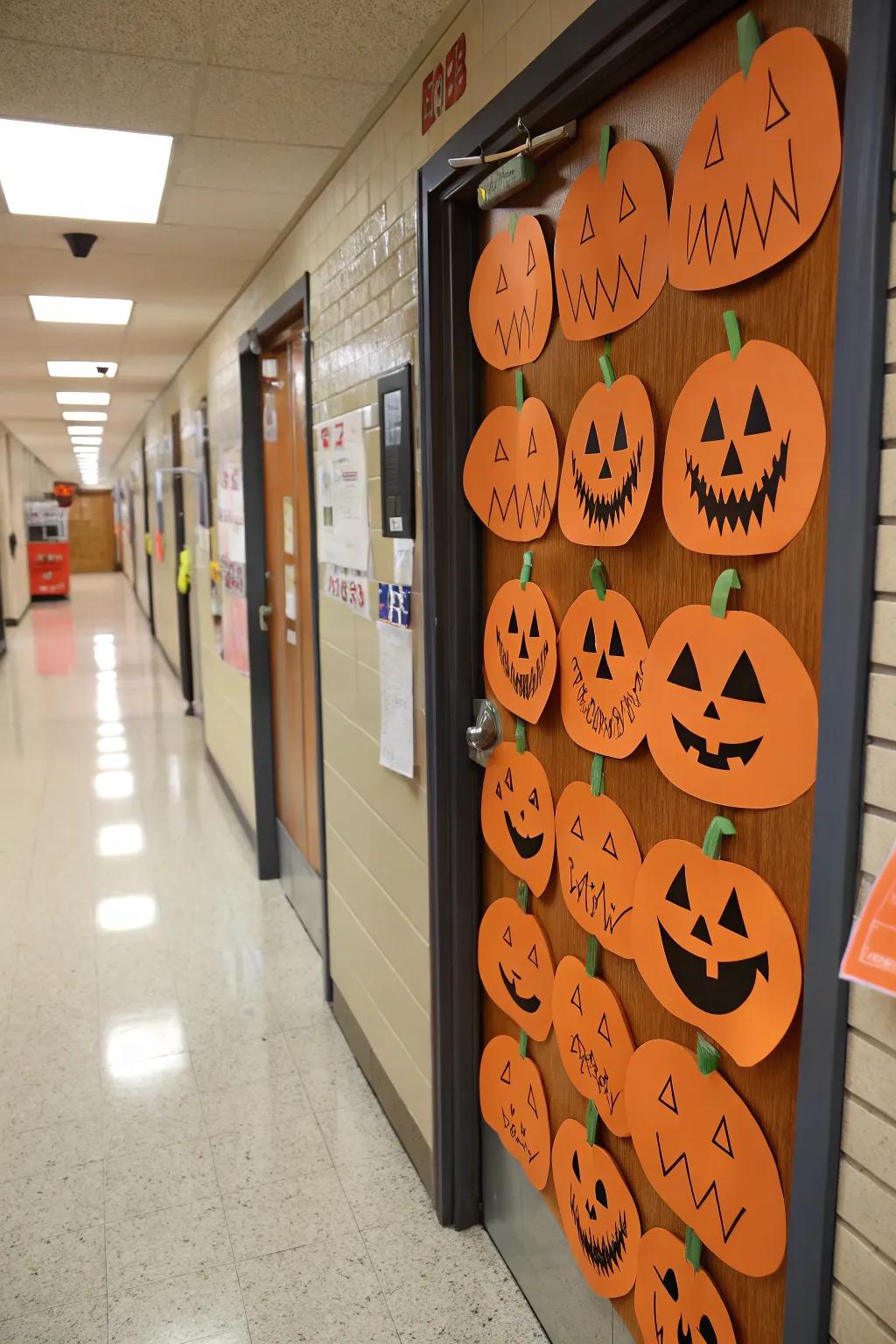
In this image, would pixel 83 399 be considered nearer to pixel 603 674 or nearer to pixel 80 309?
pixel 80 309

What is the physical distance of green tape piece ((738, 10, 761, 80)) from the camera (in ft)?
3.72

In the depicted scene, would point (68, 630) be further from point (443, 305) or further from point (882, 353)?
point (882, 353)

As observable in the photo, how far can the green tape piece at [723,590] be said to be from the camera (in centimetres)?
125

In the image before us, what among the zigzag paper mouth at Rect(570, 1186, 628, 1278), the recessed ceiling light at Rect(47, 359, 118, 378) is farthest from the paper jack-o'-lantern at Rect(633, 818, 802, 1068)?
the recessed ceiling light at Rect(47, 359, 118, 378)

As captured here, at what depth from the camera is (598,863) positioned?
1640 mm

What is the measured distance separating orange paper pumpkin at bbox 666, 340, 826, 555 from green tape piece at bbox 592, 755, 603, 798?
1.45 feet

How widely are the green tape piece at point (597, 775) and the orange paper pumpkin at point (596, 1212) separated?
63 centimetres

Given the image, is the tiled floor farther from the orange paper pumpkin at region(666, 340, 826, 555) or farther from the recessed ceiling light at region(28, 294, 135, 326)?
the recessed ceiling light at region(28, 294, 135, 326)

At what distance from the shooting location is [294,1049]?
3.07 metres

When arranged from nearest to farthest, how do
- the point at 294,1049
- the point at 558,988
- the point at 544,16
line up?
the point at 544,16, the point at 558,988, the point at 294,1049

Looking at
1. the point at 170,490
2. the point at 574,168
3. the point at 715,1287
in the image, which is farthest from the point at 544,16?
the point at 170,490

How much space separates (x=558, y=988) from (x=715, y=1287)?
1.75 feet

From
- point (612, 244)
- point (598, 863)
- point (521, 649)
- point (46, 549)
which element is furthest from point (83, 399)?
point (46, 549)

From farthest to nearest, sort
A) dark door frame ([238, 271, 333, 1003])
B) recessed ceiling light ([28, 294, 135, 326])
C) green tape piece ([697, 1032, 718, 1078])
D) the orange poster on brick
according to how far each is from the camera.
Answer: recessed ceiling light ([28, 294, 135, 326]) → dark door frame ([238, 271, 333, 1003]) → green tape piece ([697, 1032, 718, 1078]) → the orange poster on brick
